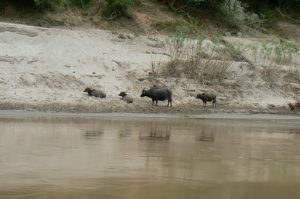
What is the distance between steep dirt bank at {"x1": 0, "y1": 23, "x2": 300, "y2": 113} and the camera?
2155cm

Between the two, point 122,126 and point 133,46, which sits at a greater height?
point 133,46

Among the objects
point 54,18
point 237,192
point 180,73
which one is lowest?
point 237,192

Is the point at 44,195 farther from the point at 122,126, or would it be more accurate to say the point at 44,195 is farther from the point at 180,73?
the point at 180,73

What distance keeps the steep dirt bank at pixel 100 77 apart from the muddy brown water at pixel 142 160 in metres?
2.49

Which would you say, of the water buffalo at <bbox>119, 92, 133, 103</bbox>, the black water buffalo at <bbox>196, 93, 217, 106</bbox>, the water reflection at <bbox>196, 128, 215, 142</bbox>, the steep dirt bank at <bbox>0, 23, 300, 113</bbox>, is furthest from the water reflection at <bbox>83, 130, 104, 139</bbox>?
the black water buffalo at <bbox>196, 93, 217, 106</bbox>

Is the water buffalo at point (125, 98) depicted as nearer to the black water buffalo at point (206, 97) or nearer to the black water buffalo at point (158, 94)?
the black water buffalo at point (158, 94)

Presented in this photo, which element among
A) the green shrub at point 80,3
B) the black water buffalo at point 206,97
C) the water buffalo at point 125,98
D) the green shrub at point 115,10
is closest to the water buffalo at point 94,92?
the water buffalo at point 125,98

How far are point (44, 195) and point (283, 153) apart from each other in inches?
271

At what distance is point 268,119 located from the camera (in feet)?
76.6

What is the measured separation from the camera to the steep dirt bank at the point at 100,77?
848 inches

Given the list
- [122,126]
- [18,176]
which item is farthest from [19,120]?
[18,176]

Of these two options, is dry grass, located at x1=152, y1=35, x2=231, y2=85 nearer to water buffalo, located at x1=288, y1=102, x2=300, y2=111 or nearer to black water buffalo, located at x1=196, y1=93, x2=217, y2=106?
black water buffalo, located at x1=196, y1=93, x2=217, y2=106

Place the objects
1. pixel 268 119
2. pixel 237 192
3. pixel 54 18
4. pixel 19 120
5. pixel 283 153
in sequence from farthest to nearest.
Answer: pixel 54 18 → pixel 268 119 → pixel 19 120 → pixel 283 153 → pixel 237 192

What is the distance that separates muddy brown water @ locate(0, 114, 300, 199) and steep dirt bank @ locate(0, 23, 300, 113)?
2.49 metres
